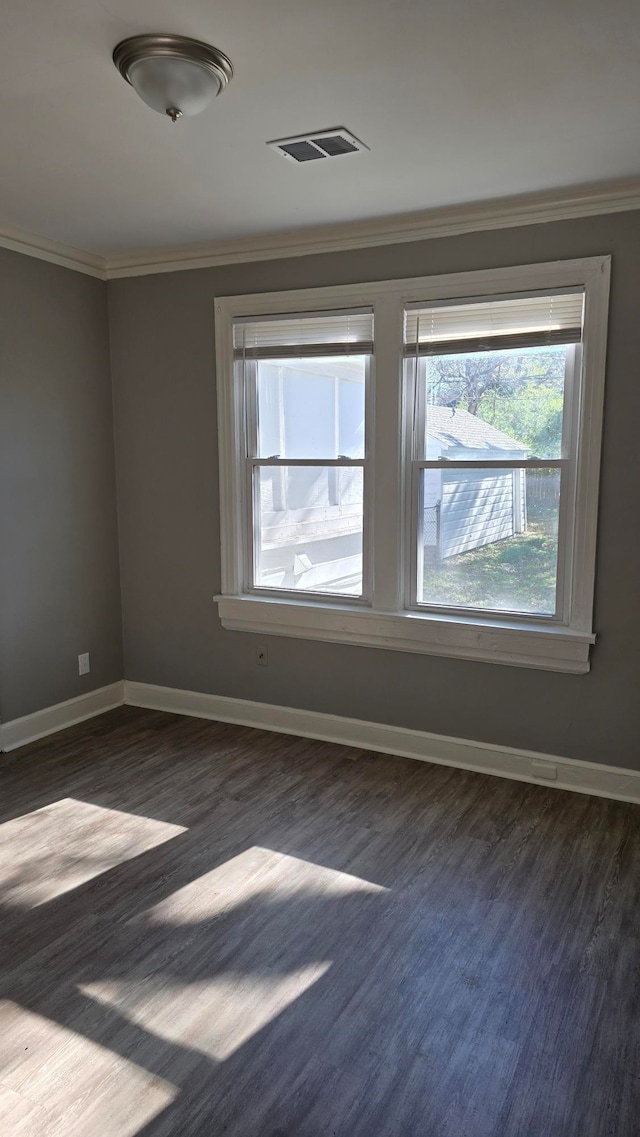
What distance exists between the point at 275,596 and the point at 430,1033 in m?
2.49

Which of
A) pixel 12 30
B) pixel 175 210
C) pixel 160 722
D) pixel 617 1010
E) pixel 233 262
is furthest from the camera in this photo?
pixel 160 722

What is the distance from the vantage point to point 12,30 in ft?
6.27

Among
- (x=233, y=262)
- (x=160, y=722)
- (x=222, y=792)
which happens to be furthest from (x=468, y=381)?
(x=160, y=722)

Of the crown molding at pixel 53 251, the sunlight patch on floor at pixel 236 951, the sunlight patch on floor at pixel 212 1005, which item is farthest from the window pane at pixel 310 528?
the sunlight patch on floor at pixel 212 1005

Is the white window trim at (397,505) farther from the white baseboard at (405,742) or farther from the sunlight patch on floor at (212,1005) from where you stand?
the sunlight patch on floor at (212,1005)

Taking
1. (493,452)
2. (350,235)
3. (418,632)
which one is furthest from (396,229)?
(418,632)

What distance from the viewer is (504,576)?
3539mm

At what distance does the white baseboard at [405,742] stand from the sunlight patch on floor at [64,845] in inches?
44.8

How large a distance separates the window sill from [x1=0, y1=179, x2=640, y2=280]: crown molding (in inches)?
70.9

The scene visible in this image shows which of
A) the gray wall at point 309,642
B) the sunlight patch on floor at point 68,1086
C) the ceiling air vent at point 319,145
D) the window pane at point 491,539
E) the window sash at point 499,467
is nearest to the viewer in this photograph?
the sunlight patch on floor at point 68,1086

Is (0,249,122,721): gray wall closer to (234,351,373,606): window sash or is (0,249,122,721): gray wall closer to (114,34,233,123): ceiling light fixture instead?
(234,351,373,606): window sash

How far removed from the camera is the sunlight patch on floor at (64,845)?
2.69 m

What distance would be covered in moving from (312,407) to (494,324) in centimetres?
102

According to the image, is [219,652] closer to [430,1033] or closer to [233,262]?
[233,262]
